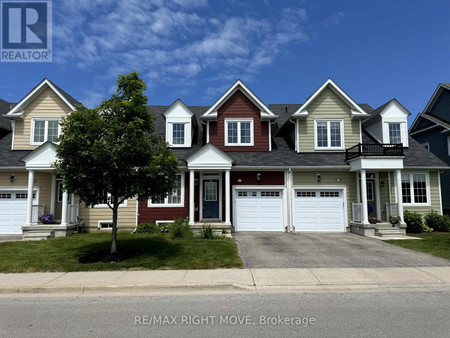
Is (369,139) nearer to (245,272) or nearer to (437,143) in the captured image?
(437,143)

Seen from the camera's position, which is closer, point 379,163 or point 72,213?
point 379,163

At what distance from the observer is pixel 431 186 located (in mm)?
16406

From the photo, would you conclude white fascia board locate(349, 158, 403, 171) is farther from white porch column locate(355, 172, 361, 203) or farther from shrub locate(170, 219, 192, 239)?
shrub locate(170, 219, 192, 239)

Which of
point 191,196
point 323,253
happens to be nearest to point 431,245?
point 323,253

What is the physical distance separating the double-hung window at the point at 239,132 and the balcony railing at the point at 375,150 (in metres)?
5.79

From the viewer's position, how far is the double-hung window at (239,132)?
17031 mm

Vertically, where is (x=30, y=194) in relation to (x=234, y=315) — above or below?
above

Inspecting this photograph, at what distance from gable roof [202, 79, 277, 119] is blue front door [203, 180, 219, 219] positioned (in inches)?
159

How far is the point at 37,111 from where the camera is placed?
1659cm

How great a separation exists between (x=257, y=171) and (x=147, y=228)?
22.3 ft

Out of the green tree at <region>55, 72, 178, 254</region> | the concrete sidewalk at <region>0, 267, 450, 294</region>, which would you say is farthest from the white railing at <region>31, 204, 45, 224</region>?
the concrete sidewalk at <region>0, 267, 450, 294</region>

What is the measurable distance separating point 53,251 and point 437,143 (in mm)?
25852

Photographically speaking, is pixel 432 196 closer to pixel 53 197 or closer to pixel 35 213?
pixel 53 197

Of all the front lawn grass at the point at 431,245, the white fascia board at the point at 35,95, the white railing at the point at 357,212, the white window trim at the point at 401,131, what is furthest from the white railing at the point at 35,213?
the white window trim at the point at 401,131
